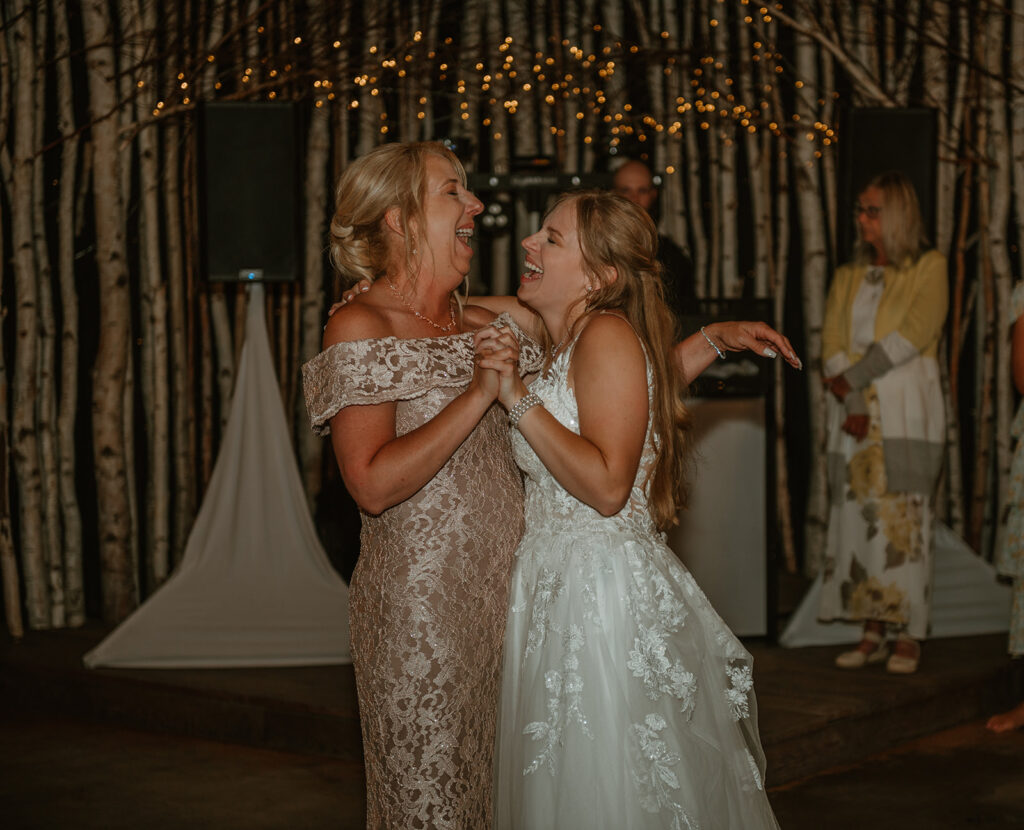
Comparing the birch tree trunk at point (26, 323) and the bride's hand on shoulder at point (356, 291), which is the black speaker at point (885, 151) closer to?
the bride's hand on shoulder at point (356, 291)

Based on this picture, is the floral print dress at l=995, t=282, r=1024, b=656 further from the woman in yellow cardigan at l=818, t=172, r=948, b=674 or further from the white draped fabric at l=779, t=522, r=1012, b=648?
the white draped fabric at l=779, t=522, r=1012, b=648

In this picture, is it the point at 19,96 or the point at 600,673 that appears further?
the point at 19,96

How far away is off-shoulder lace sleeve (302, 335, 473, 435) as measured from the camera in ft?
7.17

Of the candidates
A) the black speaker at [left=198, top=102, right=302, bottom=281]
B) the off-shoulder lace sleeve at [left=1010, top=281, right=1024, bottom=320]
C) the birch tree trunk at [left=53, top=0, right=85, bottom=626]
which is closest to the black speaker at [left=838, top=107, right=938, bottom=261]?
the off-shoulder lace sleeve at [left=1010, top=281, right=1024, bottom=320]

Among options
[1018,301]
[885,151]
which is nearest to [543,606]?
[1018,301]

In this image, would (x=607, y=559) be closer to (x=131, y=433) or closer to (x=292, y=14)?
(x=131, y=433)

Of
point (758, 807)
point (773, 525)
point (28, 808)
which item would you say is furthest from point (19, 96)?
point (758, 807)

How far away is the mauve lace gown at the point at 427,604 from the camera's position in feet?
7.18

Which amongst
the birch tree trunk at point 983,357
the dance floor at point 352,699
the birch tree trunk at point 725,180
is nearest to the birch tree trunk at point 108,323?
the dance floor at point 352,699

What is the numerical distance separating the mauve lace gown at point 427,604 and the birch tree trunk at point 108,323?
11.4ft

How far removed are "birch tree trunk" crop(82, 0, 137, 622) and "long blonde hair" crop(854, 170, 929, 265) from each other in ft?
10.3

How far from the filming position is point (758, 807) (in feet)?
7.58

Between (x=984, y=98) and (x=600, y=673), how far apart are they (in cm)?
478

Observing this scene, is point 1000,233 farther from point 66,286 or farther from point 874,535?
point 66,286
